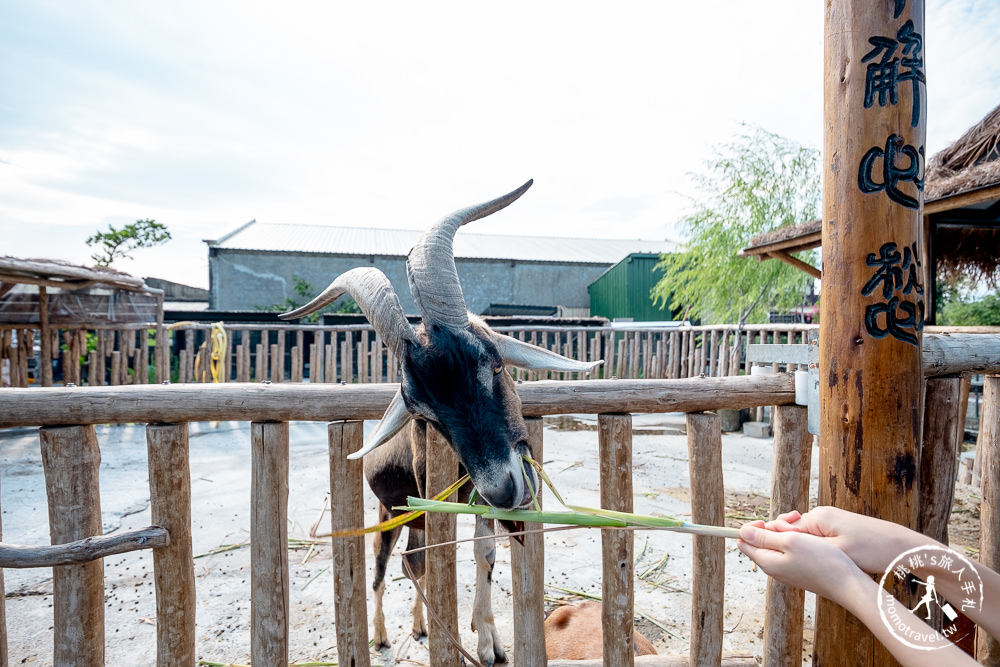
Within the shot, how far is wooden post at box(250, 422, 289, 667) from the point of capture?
1.98 meters

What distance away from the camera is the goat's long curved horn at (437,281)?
1807 mm

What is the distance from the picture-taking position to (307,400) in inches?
76.3

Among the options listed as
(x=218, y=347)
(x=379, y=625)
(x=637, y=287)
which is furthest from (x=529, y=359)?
(x=637, y=287)

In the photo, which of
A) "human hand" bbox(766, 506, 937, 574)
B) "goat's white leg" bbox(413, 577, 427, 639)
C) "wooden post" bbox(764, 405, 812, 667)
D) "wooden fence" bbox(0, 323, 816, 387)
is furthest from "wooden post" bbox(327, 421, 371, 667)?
"wooden fence" bbox(0, 323, 816, 387)

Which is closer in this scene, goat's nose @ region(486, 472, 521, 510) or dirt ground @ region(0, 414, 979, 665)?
goat's nose @ region(486, 472, 521, 510)

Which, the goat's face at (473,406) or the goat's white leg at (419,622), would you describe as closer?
the goat's face at (473,406)

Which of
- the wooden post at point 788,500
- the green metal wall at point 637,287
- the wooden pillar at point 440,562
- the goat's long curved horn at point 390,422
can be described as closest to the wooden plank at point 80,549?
the goat's long curved horn at point 390,422

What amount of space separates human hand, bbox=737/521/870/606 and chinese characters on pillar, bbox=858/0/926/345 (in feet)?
2.59

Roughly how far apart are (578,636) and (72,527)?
92.3 inches

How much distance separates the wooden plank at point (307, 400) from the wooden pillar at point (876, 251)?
18.0 inches

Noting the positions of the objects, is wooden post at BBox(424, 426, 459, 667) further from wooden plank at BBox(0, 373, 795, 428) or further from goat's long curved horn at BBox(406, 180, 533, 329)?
goat's long curved horn at BBox(406, 180, 533, 329)

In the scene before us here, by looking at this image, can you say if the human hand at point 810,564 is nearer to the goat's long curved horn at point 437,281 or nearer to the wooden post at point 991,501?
the goat's long curved horn at point 437,281

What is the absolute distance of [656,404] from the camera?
6.63ft

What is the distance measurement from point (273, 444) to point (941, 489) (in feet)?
9.09
